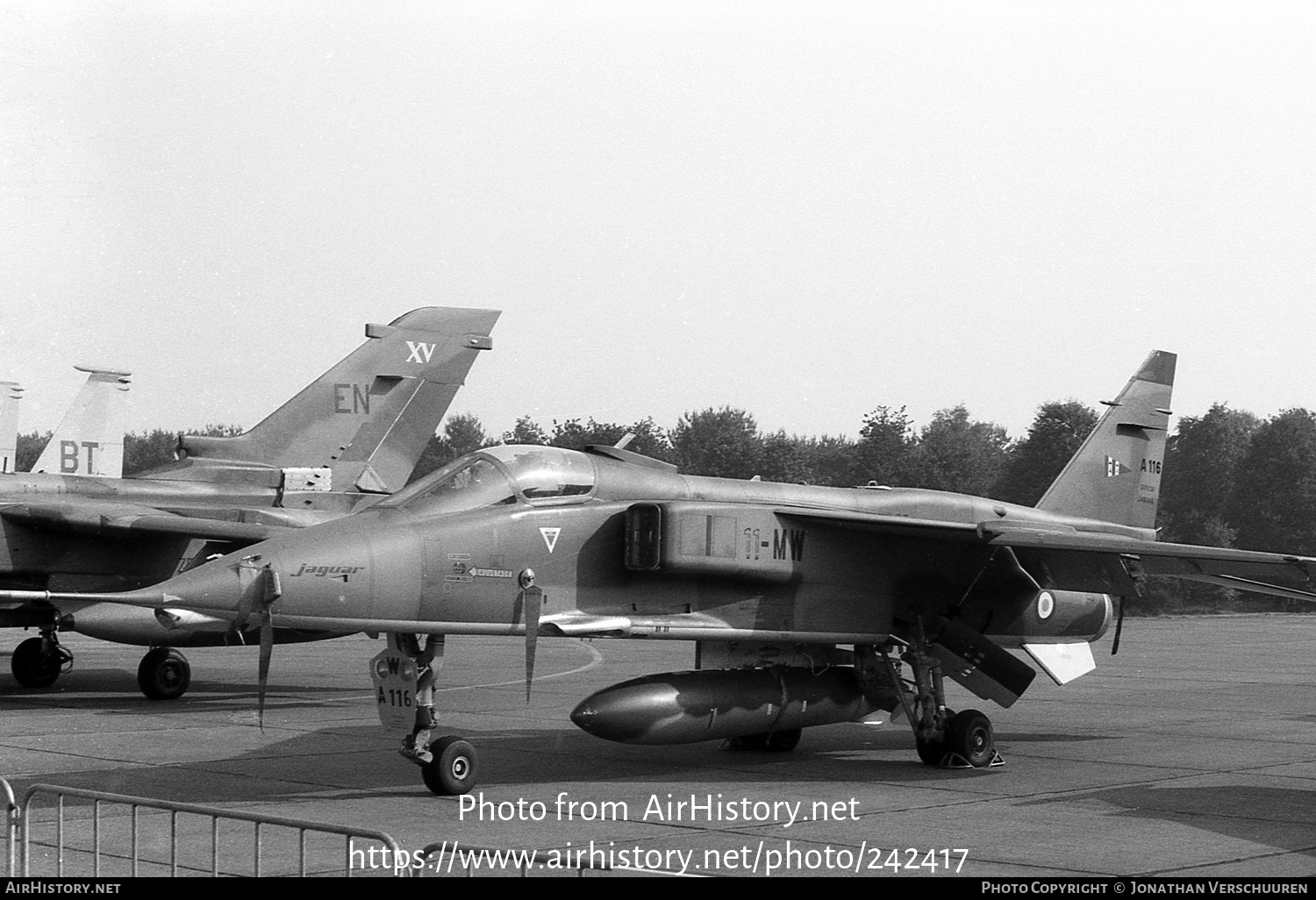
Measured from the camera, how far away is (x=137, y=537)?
63.4 ft

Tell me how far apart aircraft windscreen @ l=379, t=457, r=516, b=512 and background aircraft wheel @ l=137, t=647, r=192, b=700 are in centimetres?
876

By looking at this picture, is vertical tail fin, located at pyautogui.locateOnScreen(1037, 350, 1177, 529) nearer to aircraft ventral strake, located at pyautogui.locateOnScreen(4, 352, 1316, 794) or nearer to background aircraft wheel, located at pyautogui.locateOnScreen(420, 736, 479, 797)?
aircraft ventral strake, located at pyautogui.locateOnScreen(4, 352, 1316, 794)

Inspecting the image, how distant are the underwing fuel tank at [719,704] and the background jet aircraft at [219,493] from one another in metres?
6.40

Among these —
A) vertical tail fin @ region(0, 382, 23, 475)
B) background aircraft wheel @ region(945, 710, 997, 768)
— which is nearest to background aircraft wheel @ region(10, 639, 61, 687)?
vertical tail fin @ region(0, 382, 23, 475)

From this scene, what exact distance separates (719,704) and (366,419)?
417 inches

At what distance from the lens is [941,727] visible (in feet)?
43.3

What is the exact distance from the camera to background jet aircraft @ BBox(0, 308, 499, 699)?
18.5m

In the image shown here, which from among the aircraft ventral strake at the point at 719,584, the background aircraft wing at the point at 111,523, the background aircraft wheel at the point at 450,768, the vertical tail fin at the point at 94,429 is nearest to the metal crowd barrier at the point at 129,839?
the background aircraft wheel at the point at 450,768

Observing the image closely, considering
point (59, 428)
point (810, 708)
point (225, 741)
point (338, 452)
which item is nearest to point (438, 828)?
point (810, 708)

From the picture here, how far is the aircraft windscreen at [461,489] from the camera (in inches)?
452

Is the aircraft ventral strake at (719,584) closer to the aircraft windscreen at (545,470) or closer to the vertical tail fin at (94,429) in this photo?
the aircraft windscreen at (545,470)

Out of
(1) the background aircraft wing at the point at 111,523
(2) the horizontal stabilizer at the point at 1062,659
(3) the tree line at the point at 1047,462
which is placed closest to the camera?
(2) the horizontal stabilizer at the point at 1062,659

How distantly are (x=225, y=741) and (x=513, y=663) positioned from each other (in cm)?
1167
